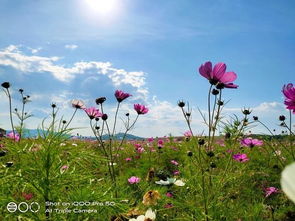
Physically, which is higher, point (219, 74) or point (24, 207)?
point (219, 74)

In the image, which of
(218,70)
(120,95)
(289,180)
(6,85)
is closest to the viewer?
(289,180)

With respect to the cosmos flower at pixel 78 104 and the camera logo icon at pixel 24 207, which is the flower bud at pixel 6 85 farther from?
the camera logo icon at pixel 24 207

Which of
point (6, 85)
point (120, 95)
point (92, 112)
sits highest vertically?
point (6, 85)

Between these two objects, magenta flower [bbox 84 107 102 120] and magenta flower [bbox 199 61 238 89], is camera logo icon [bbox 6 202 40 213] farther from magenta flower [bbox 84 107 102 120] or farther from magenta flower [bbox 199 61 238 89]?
magenta flower [bbox 84 107 102 120]

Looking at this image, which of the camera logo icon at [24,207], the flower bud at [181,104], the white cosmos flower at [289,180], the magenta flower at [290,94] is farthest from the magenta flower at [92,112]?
the white cosmos flower at [289,180]

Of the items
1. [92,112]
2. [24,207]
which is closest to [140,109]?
[92,112]

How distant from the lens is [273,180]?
3662 millimetres

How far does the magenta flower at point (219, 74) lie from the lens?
6.06 feet

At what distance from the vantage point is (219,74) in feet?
6.08

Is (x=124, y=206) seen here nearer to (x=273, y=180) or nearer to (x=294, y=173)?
(x=294, y=173)

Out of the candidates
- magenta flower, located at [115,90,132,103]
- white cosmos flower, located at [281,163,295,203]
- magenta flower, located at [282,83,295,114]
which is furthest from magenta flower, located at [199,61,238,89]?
white cosmos flower, located at [281,163,295,203]

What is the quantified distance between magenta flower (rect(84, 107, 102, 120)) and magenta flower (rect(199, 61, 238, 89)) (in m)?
1.08

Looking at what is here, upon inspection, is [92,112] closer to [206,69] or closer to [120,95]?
[120,95]

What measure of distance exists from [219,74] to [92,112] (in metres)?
1.18
